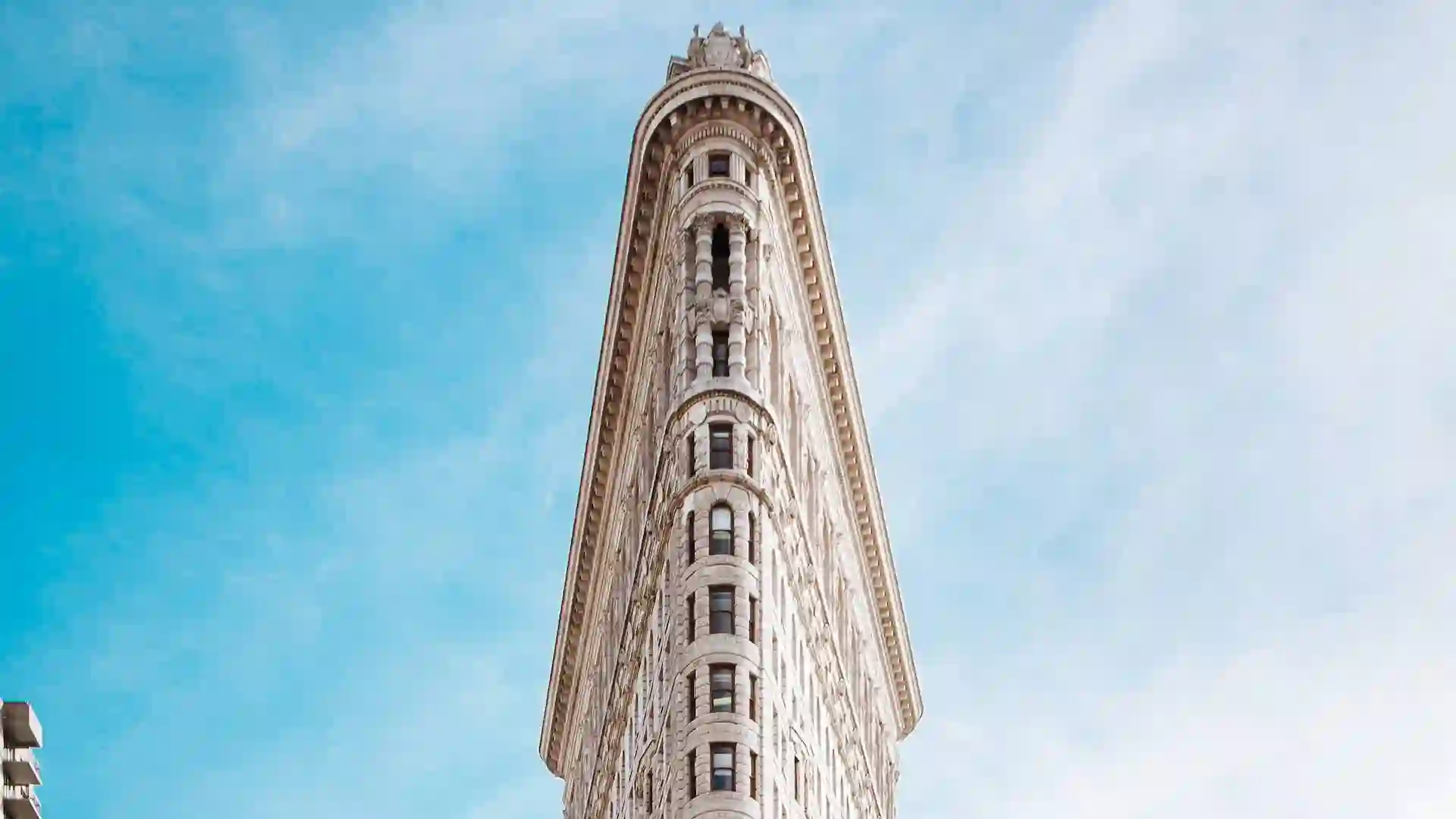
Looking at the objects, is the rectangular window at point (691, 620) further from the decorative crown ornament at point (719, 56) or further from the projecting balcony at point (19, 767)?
the projecting balcony at point (19, 767)

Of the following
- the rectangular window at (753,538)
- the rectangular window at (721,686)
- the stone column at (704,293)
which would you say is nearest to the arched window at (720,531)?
the rectangular window at (753,538)

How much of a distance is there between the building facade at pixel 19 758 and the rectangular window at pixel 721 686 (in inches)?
1953

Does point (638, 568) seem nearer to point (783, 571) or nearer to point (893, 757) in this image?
point (783, 571)

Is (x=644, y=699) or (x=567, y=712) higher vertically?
(x=567, y=712)

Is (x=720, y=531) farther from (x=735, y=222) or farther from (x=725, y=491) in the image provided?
(x=735, y=222)

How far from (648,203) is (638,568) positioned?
56.3 ft

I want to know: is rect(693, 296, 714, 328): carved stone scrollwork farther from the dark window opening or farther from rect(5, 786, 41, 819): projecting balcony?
rect(5, 786, 41, 819): projecting balcony

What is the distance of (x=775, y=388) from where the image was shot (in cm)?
9756

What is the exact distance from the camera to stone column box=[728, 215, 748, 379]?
92188 millimetres

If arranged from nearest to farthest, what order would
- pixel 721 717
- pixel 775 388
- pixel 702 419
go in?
pixel 721 717
pixel 702 419
pixel 775 388

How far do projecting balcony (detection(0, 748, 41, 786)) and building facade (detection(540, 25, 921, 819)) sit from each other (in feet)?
158

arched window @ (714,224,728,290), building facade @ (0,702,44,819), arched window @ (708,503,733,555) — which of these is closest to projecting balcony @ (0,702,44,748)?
building facade @ (0,702,44,819)

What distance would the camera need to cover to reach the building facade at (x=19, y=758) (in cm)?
3344

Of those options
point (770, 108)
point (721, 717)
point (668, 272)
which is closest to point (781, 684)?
point (721, 717)
